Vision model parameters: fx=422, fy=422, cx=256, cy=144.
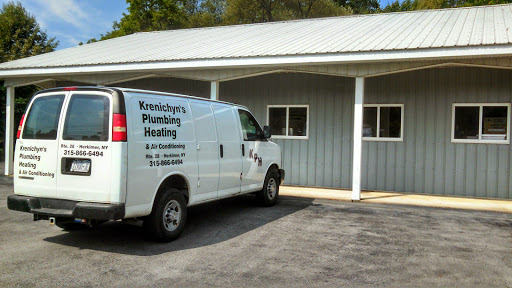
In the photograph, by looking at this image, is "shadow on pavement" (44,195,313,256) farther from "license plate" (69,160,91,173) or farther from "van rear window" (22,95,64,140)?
"van rear window" (22,95,64,140)

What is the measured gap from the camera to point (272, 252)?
5.53m

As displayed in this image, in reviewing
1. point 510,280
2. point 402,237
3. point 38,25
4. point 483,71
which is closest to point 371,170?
point 483,71

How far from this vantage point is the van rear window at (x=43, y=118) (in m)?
5.48

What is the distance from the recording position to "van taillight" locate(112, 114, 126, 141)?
505 centimetres

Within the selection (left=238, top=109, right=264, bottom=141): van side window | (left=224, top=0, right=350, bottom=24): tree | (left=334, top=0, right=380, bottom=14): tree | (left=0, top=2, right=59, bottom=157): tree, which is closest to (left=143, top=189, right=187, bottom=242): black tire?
(left=238, top=109, right=264, bottom=141): van side window

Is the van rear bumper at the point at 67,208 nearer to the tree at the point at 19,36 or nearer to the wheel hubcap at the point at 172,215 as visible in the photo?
the wheel hubcap at the point at 172,215

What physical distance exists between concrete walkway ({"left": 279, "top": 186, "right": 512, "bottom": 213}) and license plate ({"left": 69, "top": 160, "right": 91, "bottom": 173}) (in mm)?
6129

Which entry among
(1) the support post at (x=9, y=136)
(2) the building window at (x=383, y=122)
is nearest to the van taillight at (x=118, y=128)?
(2) the building window at (x=383, y=122)

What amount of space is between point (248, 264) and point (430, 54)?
238 inches

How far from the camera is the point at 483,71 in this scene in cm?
1032

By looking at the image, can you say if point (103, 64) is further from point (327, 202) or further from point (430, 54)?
point (430, 54)

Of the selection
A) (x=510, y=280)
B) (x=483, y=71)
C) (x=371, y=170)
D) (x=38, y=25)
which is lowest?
(x=510, y=280)

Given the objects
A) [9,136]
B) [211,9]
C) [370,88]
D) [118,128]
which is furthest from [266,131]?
[211,9]

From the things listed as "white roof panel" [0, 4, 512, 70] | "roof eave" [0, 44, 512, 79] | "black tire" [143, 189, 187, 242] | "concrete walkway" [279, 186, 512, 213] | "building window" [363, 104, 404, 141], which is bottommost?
"concrete walkway" [279, 186, 512, 213]
